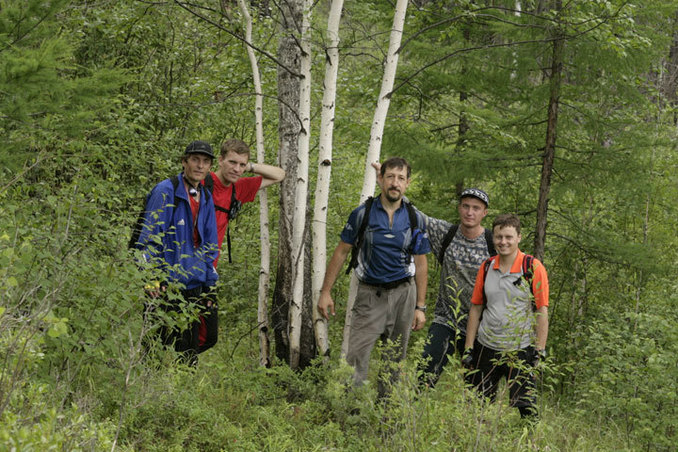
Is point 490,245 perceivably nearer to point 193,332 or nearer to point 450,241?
point 450,241

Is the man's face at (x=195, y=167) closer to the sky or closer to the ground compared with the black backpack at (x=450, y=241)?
closer to the sky

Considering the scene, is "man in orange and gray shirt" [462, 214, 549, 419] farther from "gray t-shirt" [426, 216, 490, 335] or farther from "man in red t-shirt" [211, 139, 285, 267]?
"man in red t-shirt" [211, 139, 285, 267]

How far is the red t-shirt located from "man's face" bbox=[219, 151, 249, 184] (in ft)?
0.28

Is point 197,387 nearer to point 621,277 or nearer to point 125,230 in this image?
point 125,230

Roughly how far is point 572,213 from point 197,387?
767 centimetres

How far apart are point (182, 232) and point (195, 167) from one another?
0.57m

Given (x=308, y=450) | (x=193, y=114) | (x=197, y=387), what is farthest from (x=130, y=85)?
(x=308, y=450)

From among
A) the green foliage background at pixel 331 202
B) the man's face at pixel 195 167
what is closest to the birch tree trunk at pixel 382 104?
the green foliage background at pixel 331 202

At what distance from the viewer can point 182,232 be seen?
4.99m

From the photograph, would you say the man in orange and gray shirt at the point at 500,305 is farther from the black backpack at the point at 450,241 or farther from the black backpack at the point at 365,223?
the black backpack at the point at 365,223

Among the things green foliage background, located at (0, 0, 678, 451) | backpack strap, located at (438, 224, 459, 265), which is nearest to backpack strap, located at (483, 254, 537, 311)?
backpack strap, located at (438, 224, 459, 265)

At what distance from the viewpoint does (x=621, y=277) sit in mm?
10547

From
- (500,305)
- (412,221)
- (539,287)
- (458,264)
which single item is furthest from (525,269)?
(412,221)

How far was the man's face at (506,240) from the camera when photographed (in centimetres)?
493
